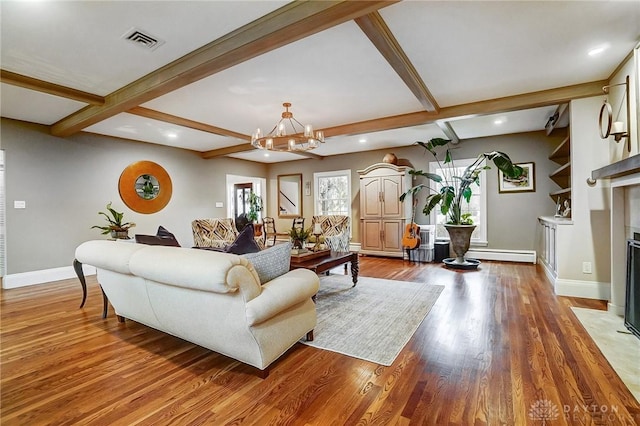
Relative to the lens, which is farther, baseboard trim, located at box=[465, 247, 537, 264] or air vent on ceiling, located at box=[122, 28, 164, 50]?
baseboard trim, located at box=[465, 247, 537, 264]

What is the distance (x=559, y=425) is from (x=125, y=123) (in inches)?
233

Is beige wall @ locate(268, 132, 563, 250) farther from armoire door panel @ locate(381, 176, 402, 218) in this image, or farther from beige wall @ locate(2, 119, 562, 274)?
armoire door panel @ locate(381, 176, 402, 218)

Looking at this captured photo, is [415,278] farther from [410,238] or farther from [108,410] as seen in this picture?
[108,410]

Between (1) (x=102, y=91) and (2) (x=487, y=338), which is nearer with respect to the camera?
(2) (x=487, y=338)

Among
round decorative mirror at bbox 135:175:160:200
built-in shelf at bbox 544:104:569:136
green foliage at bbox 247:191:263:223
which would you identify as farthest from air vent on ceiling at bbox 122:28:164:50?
green foliage at bbox 247:191:263:223

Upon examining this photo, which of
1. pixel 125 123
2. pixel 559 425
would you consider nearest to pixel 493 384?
pixel 559 425

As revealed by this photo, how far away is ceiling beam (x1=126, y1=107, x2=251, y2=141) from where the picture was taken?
13.1 feet

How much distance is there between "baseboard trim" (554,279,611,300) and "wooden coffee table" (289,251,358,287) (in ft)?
8.35

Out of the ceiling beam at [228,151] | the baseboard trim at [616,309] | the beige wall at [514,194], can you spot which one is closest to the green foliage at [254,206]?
the ceiling beam at [228,151]

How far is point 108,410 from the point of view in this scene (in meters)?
1.69

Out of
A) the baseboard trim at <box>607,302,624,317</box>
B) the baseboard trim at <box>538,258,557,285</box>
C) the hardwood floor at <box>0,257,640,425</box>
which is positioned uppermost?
the baseboard trim at <box>538,258,557,285</box>

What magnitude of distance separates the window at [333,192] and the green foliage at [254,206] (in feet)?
5.71

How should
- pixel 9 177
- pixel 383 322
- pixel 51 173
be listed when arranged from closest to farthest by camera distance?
pixel 383 322
pixel 9 177
pixel 51 173

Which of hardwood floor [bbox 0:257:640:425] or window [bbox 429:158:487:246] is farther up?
window [bbox 429:158:487:246]
